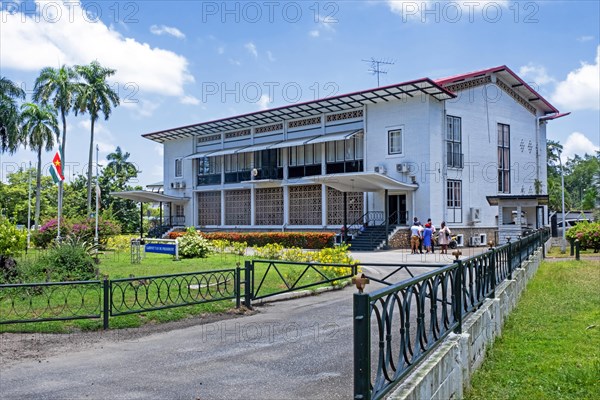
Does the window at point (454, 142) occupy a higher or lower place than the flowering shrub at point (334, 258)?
higher

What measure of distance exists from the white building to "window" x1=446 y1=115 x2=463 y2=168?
54 millimetres

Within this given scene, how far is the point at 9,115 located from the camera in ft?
137

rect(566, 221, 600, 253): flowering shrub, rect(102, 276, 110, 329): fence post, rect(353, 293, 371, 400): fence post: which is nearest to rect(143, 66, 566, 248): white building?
rect(566, 221, 600, 253): flowering shrub

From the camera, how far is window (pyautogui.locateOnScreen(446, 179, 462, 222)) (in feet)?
96.9

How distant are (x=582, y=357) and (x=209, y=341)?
466 centimetres

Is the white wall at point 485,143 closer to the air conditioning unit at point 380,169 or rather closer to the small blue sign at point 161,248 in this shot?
the air conditioning unit at point 380,169

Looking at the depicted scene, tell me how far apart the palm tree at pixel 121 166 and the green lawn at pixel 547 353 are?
151 feet

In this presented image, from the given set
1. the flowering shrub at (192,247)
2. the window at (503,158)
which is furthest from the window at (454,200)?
the flowering shrub at (192,247)

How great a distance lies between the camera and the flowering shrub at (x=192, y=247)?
21.1 meters

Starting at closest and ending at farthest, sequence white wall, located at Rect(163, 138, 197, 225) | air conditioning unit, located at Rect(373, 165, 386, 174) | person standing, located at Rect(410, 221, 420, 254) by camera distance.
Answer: person standing, located at Rect(410, 221, 420, 254), air conditioning unit, located at Rect(373, 165, 386, 174), white wall, located at Rect(163, 138, 197, 225)

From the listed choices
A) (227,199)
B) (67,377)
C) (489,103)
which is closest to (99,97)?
(227,199)

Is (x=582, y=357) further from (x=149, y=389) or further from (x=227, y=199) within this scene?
(x=227, y=199)

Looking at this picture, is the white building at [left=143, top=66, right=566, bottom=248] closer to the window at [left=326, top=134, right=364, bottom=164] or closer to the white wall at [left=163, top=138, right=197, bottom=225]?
the window at [left=326, top=134, right=364, bottom=164]

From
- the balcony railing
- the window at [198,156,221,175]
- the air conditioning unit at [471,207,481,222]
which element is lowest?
the air conditioning unit at [471,207,481,222]
